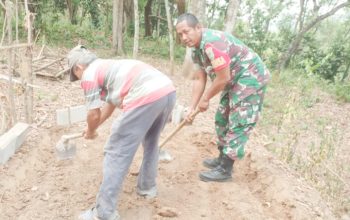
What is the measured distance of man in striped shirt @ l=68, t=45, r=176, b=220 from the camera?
257cm

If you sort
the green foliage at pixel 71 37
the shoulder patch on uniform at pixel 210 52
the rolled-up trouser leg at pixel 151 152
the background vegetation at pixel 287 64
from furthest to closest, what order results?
1. the green foliage at pixel 71 37
2. the background vegetation at pixel 287 64
3. the shoulder patch on uniform at pixel 210 52
4. the rolled-up trouser leg at pixel 151 152

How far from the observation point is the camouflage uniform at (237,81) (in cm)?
318

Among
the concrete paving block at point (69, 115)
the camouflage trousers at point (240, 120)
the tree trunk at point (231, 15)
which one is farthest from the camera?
the tree trunk at point (231, 15)

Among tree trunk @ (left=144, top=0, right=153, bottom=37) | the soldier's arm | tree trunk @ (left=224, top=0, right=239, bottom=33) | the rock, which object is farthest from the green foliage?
the rock

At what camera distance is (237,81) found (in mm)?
3430

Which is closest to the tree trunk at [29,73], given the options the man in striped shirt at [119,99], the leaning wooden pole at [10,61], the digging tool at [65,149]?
the leaning wooden pole at [10,61]

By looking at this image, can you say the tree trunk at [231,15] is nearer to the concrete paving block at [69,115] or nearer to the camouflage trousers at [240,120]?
the concrete paving block at [69,115]

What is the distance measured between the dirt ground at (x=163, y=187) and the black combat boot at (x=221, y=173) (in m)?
0.06

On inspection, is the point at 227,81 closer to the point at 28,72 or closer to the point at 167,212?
the point at 167,212

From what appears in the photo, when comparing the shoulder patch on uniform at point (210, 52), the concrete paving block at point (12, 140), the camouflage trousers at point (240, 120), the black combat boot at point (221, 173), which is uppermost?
the shoulder patch on uniform at point (210, 52)

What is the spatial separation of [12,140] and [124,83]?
170 cm

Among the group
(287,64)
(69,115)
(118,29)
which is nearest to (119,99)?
(69,115)

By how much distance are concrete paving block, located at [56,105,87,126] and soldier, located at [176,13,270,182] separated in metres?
1.61

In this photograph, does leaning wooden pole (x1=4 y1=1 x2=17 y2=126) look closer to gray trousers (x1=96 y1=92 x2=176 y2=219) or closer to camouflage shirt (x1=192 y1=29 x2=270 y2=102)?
gray trousers (x1=96 y1=92 x2=176 y2=219)
